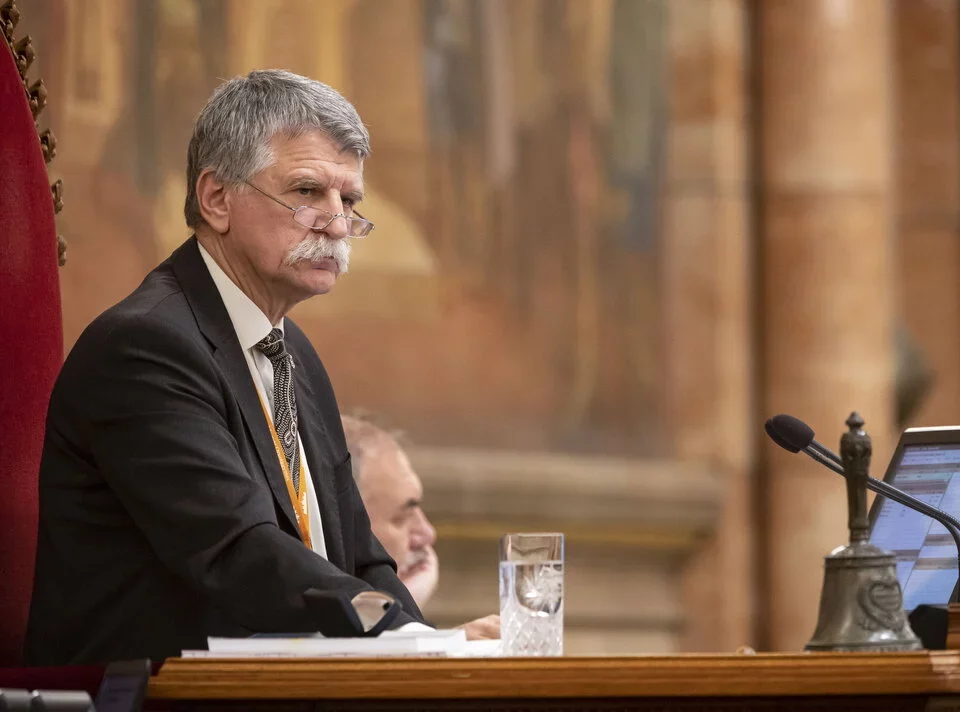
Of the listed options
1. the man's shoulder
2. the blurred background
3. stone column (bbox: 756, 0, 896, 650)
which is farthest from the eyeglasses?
stone column (bbox: 756, 0, 896, 650)

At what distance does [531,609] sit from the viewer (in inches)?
99.3

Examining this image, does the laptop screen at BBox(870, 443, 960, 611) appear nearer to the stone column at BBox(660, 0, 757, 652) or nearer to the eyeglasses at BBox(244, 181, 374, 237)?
the eyeglasses at BBox(244, 181, 374, 237)

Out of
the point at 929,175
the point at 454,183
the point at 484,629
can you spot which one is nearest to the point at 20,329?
the point at 484,629

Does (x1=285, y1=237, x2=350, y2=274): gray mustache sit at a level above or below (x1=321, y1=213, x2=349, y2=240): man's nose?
below

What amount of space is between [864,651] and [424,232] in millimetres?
6555

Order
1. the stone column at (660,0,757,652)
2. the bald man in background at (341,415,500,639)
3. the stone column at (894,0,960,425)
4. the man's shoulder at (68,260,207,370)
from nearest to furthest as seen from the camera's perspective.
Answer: the man's shoulder at (68,260,207,370) → the bald man in background at (341,415,500,639) → the stone column at (660,0,757,652) → the stone column at (894,0,960,425)

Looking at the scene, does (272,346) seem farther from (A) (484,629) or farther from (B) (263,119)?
(A) (484,629)

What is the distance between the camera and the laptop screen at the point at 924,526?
3.40 metres

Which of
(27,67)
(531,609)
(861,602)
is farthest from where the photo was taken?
(27,67)

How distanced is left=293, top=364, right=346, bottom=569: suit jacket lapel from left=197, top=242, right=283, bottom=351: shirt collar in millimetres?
218

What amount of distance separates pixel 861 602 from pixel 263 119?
4.98 ft

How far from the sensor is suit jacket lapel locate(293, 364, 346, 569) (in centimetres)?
340

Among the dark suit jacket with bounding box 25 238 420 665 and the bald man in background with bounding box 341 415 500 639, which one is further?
the bald man in background with bounding box 341 415 500 639

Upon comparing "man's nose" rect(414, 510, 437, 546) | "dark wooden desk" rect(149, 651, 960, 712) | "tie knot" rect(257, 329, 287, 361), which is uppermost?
"tie knot" rect(257, 329, 287, 361)
